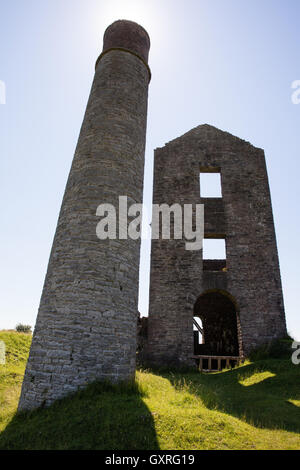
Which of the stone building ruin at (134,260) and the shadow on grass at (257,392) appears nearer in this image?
the shadow on grass at (257,392)

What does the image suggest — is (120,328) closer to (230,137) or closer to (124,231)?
(124,231)

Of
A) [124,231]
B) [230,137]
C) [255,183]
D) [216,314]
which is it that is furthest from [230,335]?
[124,231]

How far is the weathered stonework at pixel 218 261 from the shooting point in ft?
34.1

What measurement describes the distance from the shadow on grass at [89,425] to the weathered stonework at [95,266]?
31 centimetres

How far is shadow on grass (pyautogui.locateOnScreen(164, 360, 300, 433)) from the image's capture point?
190 inches

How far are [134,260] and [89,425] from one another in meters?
3.34

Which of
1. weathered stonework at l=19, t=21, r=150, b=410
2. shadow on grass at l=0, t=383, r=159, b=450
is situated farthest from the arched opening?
shadow on grass at l=0, t=383, r=159, b=450

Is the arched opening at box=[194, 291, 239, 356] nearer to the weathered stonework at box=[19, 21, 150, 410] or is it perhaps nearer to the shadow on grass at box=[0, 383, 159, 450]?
the weathered stonework at box=[19, 21, 150, 410]

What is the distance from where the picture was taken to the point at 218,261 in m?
14.1
